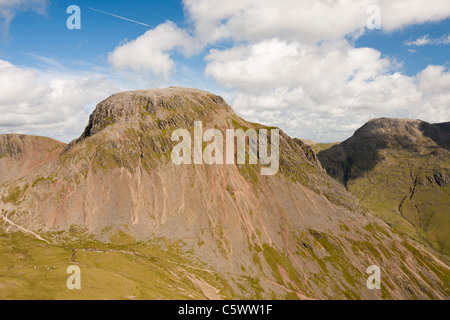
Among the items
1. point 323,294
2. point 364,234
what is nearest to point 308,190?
point 364,234

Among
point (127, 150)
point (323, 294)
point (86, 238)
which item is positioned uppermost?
point (127, 150)

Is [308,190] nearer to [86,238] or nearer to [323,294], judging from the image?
[323,294]

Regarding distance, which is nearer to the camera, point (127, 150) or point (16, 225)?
point (16, 225)
